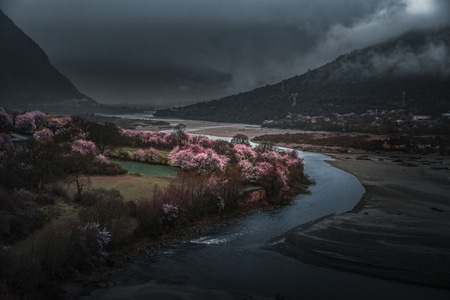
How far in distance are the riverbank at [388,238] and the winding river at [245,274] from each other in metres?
1.16

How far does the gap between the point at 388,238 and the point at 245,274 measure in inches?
502

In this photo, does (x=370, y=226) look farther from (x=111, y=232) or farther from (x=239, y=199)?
(x=111, y=232)

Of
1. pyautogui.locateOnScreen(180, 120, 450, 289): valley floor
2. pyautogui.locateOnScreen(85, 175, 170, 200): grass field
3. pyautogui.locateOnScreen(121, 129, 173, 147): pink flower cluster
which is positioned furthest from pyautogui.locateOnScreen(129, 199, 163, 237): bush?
pyautogui.locateOnScreen(121, 129, 173, 147): pink flower cluster

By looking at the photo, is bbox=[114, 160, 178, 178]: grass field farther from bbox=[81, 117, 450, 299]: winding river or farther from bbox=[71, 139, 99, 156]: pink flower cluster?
bbox=[81, 117, 450, 299]: winding river

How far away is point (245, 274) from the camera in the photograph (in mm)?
21953

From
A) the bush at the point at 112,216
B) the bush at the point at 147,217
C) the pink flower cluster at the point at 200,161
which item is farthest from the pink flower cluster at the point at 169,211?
the pink flower cluster at the point at 200,161

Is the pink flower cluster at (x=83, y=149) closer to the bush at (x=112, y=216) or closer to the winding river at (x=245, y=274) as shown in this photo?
the bush at (x=112, y=216)

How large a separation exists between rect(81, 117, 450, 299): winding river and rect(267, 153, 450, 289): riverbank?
1157mm

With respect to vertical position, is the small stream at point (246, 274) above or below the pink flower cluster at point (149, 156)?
below

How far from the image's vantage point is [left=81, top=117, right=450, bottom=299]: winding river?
64.7ft

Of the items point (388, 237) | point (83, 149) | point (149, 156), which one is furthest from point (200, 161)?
point (388, 237)

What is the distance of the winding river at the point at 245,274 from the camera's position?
1973 cm

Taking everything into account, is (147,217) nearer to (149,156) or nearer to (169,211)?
(169,211)

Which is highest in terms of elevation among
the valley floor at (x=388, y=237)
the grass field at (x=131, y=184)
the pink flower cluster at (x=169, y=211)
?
the grass field at (x=131, y=184)
